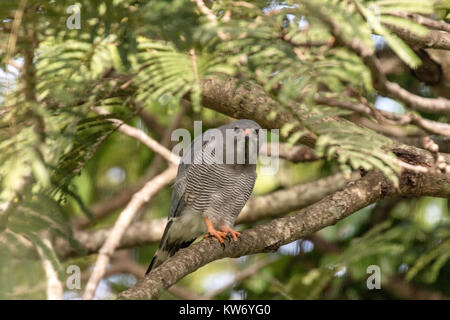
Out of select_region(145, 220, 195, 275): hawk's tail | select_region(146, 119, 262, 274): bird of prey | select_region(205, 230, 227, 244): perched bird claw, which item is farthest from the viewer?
select_region(145, 220, 195, 275): hawk's tail

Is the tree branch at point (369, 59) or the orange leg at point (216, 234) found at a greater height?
the tree branch at point (369, 59)

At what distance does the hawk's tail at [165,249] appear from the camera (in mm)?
4613

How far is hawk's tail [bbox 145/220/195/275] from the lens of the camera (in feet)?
15.1

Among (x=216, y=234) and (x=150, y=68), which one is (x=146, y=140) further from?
(x=150, y=68)

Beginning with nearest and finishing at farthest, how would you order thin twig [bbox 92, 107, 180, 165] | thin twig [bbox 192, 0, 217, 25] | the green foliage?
the green foliage, thin twig [bbox 192, 0, 217, 25], thin twig [bbox 92, 107, 180, 165]

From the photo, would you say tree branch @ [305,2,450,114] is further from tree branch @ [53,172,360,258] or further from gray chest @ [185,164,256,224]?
tree branch @ [53,172,360,258]

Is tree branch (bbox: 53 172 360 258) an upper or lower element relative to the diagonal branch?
lower

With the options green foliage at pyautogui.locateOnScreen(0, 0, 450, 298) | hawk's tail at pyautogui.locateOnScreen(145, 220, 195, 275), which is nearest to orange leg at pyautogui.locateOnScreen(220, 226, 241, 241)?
hawk's tail at pyautogui.locateOnScreen(145, 220, 195, 275)

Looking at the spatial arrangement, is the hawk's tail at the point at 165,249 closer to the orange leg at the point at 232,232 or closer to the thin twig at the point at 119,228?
the thin twig at the point at 119,228

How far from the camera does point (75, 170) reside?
278 centimetres

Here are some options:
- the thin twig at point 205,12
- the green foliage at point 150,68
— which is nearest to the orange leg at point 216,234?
the green foliage at point 150,68

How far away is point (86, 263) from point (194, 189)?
2.48 meters
